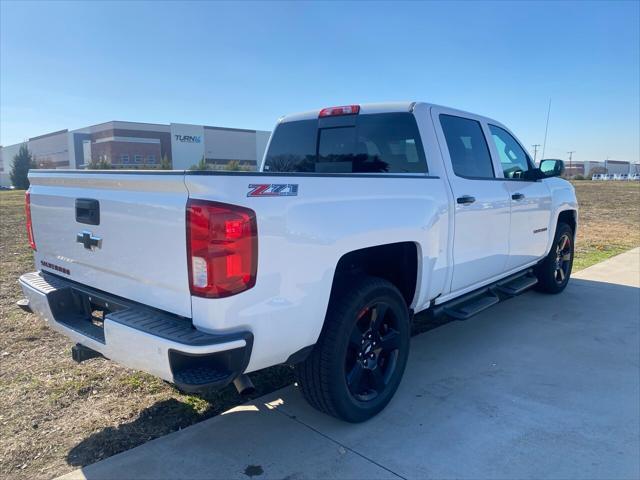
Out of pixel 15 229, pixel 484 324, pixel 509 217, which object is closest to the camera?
pixel 509 217

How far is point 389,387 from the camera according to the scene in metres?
3.35

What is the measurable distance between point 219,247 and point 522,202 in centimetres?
359

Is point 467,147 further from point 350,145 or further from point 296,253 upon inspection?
point 296,253

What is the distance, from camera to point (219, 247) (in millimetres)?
2256

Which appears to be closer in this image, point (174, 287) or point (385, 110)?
point (174, 287)

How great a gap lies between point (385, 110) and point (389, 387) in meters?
2.19

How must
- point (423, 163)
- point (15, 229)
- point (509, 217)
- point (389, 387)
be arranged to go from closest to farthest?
point (389, 387), point (423, 163), point (509, 217), point (15, 229)

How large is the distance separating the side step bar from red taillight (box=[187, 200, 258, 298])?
2.07m

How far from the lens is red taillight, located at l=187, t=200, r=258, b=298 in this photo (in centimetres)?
224

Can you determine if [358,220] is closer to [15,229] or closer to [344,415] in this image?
[344,415]

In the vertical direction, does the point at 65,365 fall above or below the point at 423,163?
below

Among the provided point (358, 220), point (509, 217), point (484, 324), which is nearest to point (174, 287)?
point (358, 220)

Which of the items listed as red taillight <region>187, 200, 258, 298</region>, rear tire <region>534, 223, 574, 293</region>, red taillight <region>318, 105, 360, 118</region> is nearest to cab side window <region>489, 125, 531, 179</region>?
rear tire <region>534, 223, 574, 293</region>

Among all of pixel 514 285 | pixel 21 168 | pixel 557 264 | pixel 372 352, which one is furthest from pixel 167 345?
pixel 21 168
